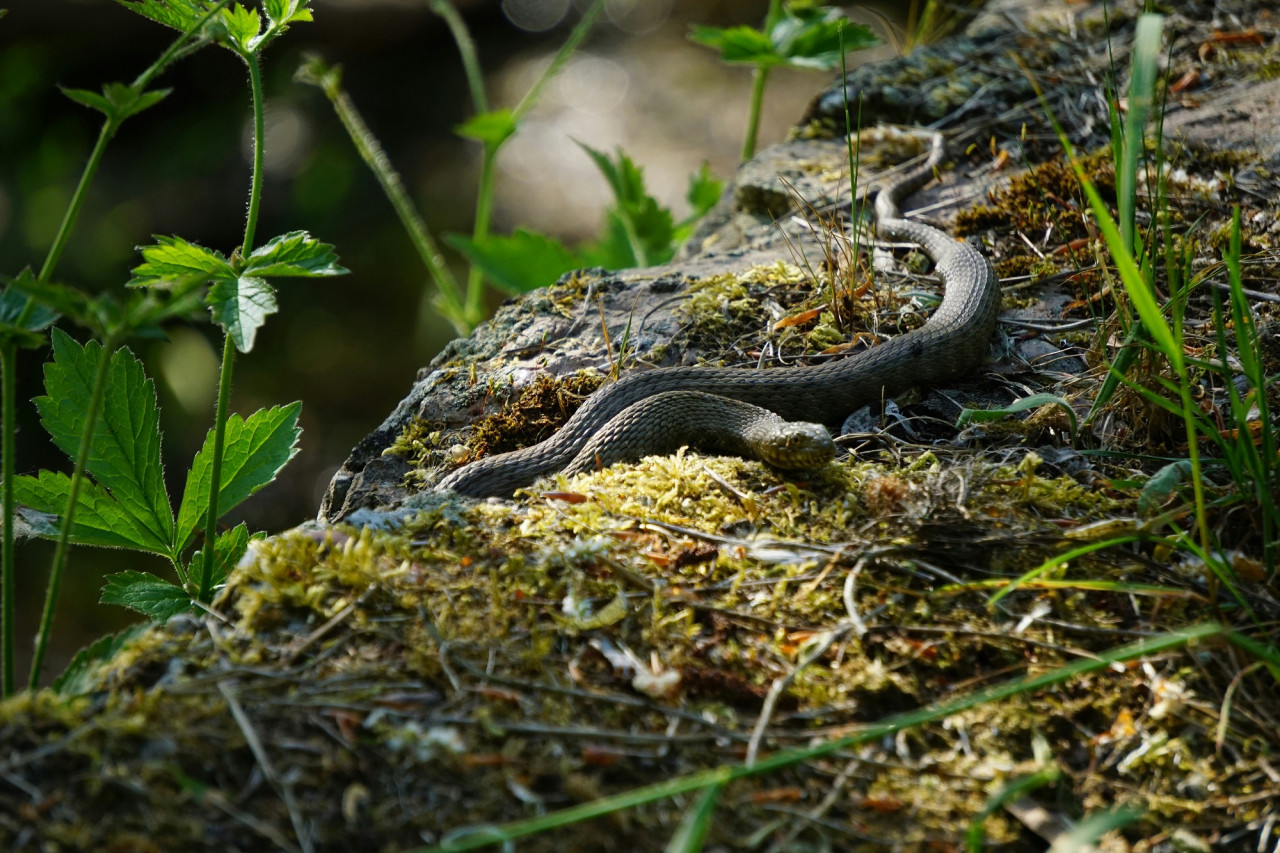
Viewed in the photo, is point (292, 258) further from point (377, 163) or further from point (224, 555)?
point (377, 163)

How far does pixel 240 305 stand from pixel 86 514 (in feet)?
3.49

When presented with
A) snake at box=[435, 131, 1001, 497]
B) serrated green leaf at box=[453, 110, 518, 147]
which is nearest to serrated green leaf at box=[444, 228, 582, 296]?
serrated green leaf at box=[453, 110, 518, 147]

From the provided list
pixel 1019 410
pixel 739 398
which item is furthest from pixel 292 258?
pixel 1019 410

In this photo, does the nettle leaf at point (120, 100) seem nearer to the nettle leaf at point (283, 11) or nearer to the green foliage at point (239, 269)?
the green foliage at point (239, 269)

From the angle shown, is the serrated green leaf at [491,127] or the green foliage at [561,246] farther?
the green foliage at [561,246]

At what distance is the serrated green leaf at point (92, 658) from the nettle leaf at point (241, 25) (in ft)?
6.06

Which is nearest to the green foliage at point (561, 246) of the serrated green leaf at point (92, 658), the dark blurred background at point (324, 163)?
the serrated green leaf at point (92, 658)

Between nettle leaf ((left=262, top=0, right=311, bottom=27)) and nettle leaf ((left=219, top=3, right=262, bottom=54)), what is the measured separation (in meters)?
0.05

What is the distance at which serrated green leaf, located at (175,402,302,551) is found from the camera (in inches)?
135

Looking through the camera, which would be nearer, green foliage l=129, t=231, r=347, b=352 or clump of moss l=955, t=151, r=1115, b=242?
green foliage l=129, t=231, r=347, b=352

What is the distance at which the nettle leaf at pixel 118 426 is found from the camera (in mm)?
3164

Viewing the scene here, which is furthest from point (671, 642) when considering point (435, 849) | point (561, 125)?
point (561, 125)

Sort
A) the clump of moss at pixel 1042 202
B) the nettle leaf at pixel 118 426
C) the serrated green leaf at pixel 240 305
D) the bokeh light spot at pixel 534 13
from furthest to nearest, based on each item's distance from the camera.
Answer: the bokeh light spot at pixel 534 13 → the clump of moss at pixel 1042 202 → the nettle leaf at pixel 118 426 → the serrated green leaf at pixel 240 305

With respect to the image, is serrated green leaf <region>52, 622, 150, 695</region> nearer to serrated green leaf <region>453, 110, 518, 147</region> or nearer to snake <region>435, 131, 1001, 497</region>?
snake <region>435, 131, 1001, 497</region>
